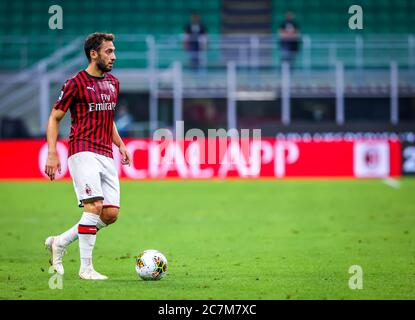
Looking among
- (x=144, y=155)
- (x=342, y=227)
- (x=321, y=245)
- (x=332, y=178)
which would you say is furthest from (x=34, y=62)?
(x=321, y=245)

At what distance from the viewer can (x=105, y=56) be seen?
Answer: 8.64 m

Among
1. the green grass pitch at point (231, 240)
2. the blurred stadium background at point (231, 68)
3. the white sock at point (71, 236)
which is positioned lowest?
the green grass pitch at point (231, 240)

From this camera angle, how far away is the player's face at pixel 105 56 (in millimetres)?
8633

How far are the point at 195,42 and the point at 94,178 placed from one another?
19840 mm

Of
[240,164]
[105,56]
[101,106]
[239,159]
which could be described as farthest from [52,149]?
[240,164]

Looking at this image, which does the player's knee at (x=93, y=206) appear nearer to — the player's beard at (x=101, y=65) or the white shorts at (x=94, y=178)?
the white shorts at (x=94, y=178)

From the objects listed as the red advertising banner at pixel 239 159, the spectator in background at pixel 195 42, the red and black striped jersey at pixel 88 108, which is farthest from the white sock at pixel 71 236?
the spectator in background at pixel 195 42

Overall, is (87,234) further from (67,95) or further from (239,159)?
(239,159)

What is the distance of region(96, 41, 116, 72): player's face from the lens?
8.63m

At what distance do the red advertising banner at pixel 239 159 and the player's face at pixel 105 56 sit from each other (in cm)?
1567

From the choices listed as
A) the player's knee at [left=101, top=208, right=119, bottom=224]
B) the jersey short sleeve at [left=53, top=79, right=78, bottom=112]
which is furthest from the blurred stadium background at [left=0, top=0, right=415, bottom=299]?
the jersey short sleeve at [left=53, top=79, right=78, bottom=112]

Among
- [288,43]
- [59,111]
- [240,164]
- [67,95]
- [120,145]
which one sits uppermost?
[288,43]

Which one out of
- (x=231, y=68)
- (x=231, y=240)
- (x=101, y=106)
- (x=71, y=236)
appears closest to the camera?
(x=101, y=106)

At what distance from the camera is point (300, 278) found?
29.1ft
